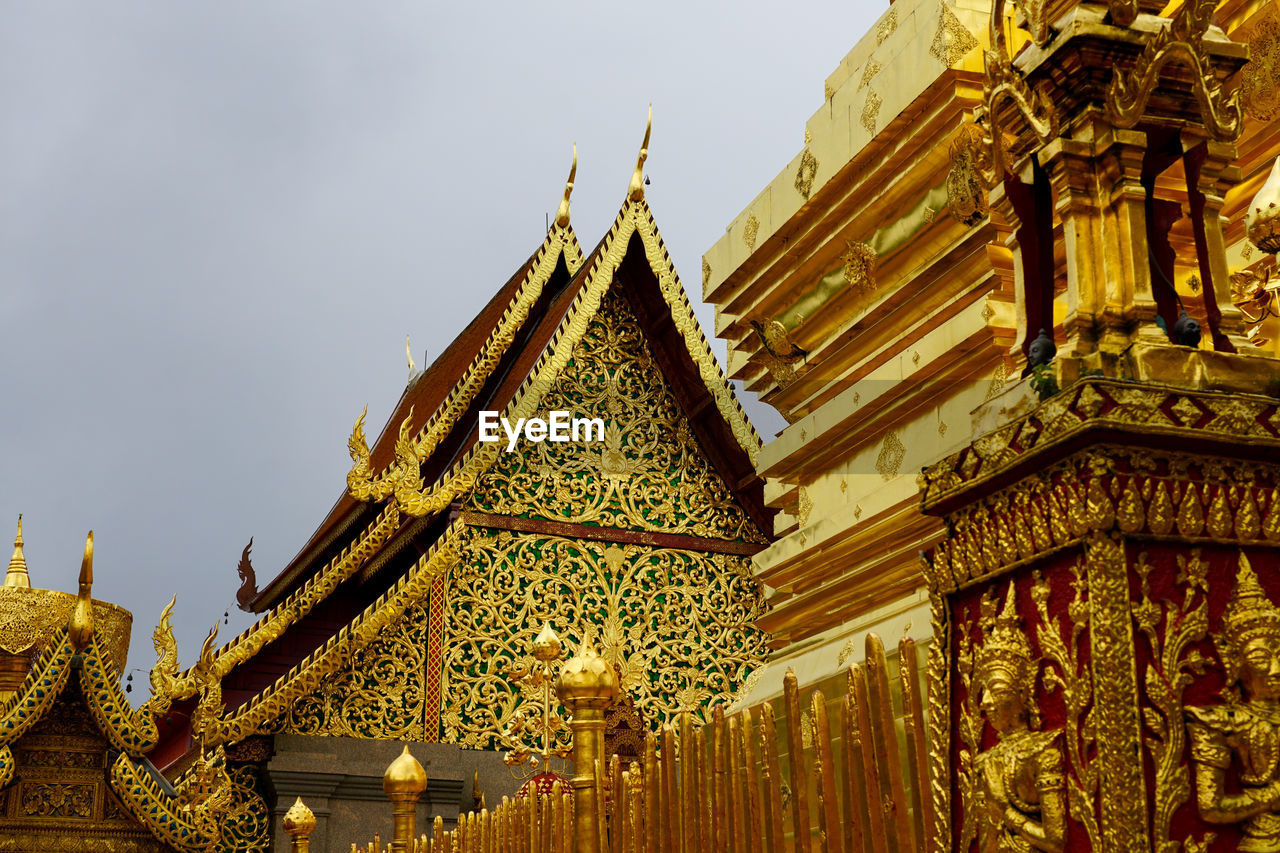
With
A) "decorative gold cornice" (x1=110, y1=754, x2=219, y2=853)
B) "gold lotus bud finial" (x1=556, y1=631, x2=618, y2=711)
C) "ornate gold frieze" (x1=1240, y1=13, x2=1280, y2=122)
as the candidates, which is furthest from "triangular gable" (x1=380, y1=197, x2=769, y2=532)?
"ornate gold frieze" (x1=1240, y1=13, x2=1280, y2=122)

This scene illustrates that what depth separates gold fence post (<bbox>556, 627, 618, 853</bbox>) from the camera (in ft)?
9.78

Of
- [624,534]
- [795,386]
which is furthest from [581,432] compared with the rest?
[795,386]

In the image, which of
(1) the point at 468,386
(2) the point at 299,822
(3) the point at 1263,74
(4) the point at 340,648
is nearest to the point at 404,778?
(2) the point at 299,822

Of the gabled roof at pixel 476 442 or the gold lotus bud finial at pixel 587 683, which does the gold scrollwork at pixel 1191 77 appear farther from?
the gabled roof at pixel 476 442

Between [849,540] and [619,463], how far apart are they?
373cm

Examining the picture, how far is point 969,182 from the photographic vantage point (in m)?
3.12

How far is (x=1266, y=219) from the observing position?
6.72 feet

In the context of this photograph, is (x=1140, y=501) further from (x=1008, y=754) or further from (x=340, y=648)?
(x=340, y=648)

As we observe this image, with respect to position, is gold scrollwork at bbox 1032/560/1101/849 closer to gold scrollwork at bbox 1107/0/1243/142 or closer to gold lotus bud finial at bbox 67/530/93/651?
gold scrollwork at bbox 1107/0/1243/142

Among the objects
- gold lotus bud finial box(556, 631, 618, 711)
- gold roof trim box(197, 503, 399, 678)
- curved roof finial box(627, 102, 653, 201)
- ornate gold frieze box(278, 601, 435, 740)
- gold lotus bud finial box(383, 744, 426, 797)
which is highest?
curved roof finial box(627, 102, 653, 201)

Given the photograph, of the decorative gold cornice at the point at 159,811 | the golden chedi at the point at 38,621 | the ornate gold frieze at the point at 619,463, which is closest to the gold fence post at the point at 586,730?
the decorative gold cornice at the point at 159,811

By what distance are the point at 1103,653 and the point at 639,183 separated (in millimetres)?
6298

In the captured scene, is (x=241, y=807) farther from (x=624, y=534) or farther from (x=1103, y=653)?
(x=1103, y=653)

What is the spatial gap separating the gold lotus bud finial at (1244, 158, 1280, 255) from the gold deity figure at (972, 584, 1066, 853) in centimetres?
90
